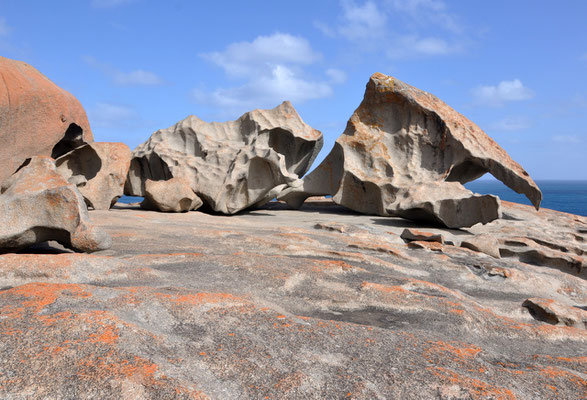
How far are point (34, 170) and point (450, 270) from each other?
4.58 metres

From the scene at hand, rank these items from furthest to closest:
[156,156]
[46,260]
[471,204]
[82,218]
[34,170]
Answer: [156,156]
[471,204]
[34,170]
[82,218]
[46,260]

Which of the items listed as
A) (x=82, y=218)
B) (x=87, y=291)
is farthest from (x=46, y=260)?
(x=87, y=291)

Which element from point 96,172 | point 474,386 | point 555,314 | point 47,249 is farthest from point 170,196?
point 474,386

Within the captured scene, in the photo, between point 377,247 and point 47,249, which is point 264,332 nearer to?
point 47,249

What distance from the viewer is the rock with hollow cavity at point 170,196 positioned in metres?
9.55

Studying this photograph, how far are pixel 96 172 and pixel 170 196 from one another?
5.12ft

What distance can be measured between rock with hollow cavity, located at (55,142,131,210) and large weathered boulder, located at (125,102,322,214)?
4.79ft

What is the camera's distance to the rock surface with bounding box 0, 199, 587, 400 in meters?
1.91

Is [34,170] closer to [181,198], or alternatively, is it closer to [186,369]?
[186,369]

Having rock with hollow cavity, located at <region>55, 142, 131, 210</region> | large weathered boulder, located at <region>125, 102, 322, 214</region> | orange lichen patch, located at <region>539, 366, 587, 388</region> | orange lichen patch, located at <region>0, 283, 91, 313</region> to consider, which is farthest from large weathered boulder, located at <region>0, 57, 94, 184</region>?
orange lichen patch, located at <region>539, 366, 587, 388</region>

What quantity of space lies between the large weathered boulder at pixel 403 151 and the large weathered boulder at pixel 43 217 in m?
7.52

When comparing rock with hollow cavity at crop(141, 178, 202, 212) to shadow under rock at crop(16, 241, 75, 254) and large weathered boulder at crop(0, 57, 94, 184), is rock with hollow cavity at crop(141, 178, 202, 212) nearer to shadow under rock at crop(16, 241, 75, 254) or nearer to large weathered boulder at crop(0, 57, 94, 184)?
large weathered boulder at crop(0, 57, 94, 184)

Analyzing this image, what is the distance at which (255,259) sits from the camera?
4.29 m

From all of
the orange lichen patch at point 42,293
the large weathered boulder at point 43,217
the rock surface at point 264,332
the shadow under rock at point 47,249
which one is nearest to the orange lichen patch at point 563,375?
the rock surface at point 264,332
